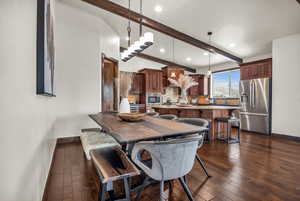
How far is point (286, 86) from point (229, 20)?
7.79 feet

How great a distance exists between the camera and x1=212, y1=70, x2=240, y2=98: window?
6277mm

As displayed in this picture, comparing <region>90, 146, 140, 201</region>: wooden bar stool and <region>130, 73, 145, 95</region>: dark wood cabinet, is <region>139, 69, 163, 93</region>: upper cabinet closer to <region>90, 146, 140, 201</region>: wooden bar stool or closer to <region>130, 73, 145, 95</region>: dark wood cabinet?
<region>130, 73, 145, 95</region>: dark wood cabinet

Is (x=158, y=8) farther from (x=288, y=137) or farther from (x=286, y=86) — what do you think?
(x=288, y=137)

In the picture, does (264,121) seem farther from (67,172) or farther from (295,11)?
(67,172)

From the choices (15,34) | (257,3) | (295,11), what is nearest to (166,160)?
(15,34)

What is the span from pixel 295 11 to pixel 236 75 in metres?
3.40

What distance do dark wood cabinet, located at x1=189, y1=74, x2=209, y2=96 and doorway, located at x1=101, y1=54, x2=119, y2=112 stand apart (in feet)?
13.2

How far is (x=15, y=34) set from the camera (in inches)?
28.5

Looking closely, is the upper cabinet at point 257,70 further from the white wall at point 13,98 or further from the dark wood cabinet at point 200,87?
the white wall at point 13,98

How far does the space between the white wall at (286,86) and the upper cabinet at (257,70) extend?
257mm

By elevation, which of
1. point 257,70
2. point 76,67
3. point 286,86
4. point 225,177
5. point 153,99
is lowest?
point 225,177

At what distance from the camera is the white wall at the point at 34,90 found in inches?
24.9

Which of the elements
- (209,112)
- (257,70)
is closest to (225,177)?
(209,112)

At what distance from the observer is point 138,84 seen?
6383 mm
